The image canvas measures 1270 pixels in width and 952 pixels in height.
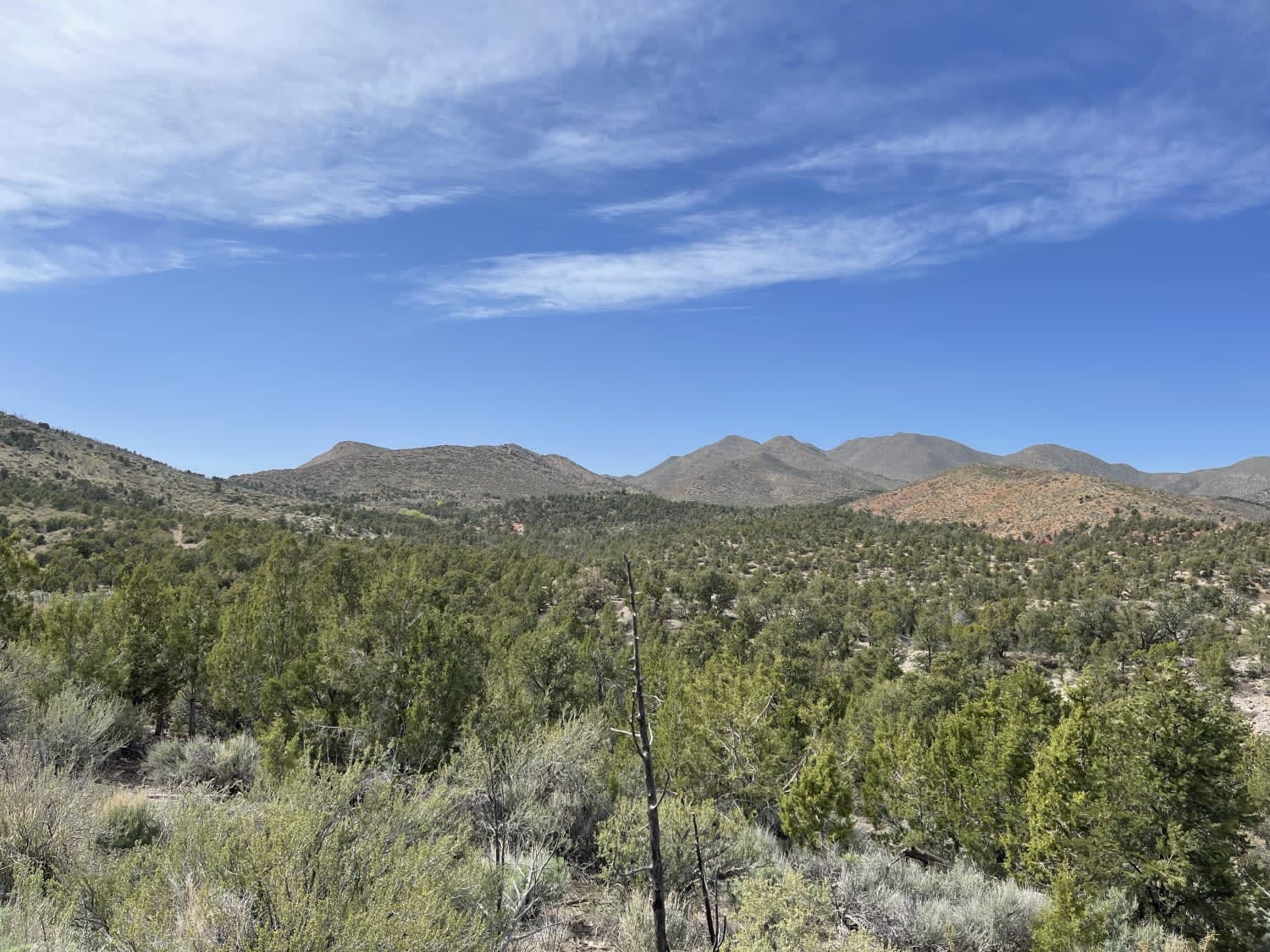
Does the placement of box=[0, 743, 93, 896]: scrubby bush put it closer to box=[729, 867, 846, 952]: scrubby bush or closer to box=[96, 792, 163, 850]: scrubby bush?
box=[96, 792, 163, 850]: scrubby bush

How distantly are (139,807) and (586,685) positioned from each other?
15320mm

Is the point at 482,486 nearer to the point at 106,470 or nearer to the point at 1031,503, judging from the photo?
the point at 106,470

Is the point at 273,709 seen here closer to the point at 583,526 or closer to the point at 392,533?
the point at 392,533

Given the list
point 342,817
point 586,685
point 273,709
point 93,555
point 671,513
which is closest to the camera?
point 342,817

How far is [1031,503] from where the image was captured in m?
80.2

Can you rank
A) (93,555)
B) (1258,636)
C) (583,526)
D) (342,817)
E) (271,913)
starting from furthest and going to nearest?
(583,526) < (93,555) < (1258,636) < (342,817) < (271,913)

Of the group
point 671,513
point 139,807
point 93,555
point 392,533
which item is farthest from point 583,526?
point 139,807

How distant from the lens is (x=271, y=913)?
571cm

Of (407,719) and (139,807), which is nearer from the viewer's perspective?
(139,807)

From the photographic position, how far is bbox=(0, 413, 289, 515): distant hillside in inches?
2461

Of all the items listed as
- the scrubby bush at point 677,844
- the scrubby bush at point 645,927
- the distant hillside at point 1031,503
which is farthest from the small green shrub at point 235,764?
the distant hillside at point 1031,503

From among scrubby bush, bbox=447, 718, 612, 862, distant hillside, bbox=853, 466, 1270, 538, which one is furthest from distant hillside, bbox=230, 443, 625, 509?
scrubby bush, bbox=447, 718, 612, 862

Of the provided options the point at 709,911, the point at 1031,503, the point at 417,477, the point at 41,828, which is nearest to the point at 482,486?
the point at 417,477

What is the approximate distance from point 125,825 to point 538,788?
6618 mm
